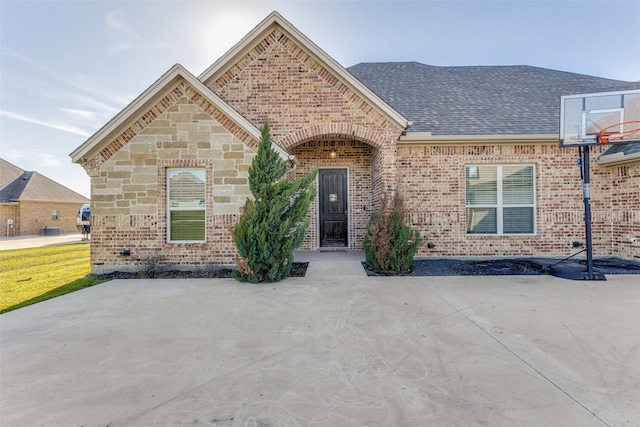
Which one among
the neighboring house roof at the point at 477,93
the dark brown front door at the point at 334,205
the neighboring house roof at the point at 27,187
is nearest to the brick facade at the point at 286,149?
the neighboring house roof at the point at 477,93

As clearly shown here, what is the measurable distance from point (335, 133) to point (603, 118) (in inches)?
241

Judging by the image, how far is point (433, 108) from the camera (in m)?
10.0

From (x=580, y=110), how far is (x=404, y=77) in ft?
23.8

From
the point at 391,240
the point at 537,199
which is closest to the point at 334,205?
the point at 391,240

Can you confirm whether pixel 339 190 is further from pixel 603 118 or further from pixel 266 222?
pixel 603 118

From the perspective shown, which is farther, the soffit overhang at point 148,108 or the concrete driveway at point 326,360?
the soffit overhang at point 148,108

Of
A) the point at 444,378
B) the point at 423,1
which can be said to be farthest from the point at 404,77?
the point at 444,378

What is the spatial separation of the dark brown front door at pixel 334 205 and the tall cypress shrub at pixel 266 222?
12.6 feet

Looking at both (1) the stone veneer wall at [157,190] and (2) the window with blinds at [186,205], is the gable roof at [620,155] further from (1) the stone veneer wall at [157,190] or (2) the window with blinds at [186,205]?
(2) the window with blinds at [186,205]

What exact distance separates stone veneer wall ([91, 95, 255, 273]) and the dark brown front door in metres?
3.48

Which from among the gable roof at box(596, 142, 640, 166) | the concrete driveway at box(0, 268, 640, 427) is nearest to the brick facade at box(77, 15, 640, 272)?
the gable roof at box(596, 142, 640, 166)

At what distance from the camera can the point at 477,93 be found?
11133 mm

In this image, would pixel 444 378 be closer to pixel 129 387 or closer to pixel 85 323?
pixel 129 387

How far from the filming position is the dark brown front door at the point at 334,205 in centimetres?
1028
